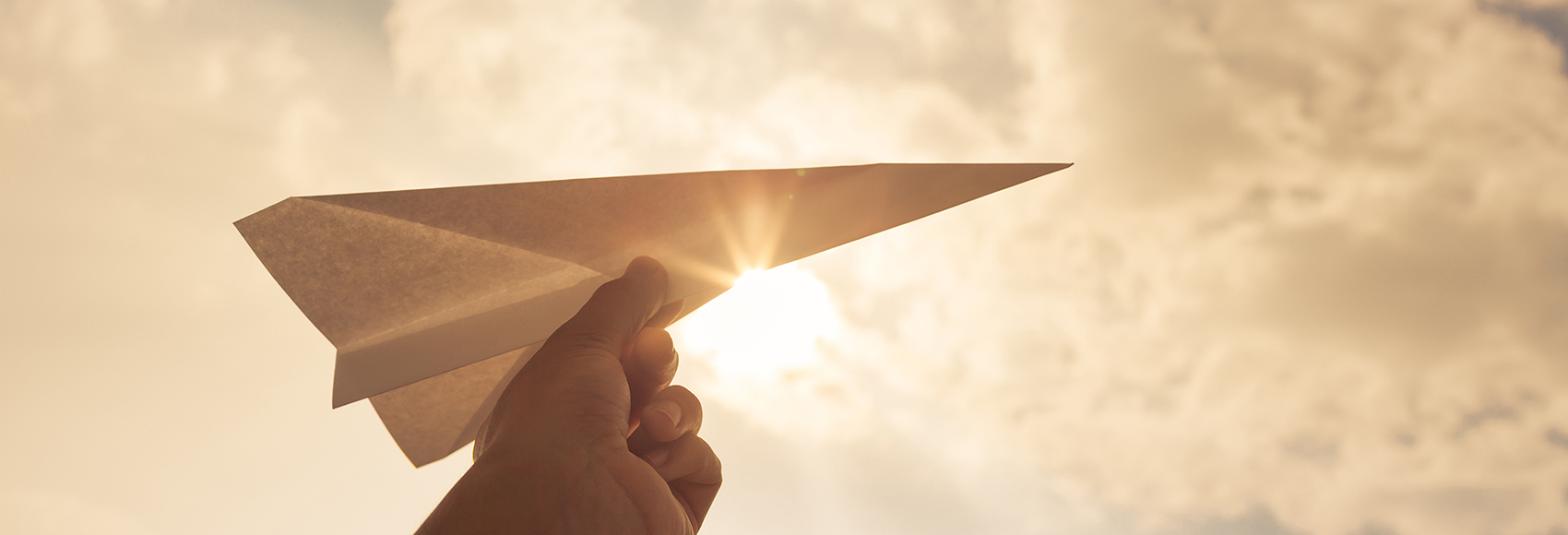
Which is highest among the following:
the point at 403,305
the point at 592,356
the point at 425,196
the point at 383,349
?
the point at 425,196

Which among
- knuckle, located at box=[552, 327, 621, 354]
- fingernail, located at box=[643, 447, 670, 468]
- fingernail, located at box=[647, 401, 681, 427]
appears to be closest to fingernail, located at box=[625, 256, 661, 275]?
knuckle, located at box=[552, 327, 621, 354]

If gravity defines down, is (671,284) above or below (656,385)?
above

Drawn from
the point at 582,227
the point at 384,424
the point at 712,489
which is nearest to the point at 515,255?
the point at 582,227

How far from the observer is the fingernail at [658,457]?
1.95 m

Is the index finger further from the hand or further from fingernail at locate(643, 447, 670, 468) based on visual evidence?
fingernail at locate(643, 447, 670, 468)

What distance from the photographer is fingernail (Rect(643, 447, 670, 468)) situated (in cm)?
195

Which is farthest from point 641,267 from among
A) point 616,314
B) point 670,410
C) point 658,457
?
point 658,457

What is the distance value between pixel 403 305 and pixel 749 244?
3.38 ft

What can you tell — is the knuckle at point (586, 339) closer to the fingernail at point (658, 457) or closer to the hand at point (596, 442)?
the hand at point (596, 442)

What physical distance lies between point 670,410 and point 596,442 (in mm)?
479

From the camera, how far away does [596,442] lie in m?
1.51

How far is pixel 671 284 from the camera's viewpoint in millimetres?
1914

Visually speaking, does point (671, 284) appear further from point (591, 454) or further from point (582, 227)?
point (591, 454)

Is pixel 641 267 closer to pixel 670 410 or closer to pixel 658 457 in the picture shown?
pixel 670 410
